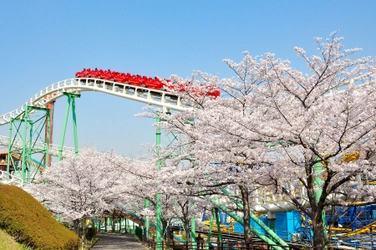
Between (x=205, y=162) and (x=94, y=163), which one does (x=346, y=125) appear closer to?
(x=205, y=162)

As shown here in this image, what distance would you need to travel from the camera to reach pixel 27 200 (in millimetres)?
11227

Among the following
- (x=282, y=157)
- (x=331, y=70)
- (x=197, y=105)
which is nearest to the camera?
(x=331, y=70)

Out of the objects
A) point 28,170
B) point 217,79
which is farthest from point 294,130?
point 28,170

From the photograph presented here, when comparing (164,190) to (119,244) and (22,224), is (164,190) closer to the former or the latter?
(22,224)

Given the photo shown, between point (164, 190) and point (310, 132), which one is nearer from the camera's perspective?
point (310, 132)

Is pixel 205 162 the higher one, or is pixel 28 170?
pixel 28 170

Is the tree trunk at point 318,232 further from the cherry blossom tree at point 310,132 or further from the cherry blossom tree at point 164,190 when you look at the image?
the cherry blossom tree at point 164,190

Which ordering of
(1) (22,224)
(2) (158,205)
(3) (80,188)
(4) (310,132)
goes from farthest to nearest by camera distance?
(3) (80,188), (2) (158,205), (1) (22,224), (4) (310,132)

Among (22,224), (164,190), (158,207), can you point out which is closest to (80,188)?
(158,207)

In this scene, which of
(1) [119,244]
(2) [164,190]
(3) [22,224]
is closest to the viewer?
(3) [22,224]

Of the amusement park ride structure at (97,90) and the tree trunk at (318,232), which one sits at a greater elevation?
the amusement park ride structure at (97,90)

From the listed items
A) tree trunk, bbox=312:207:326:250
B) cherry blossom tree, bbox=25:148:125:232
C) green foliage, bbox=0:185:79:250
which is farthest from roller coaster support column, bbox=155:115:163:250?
tree trunk, bbox=312:207:326:250

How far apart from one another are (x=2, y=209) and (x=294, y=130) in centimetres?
681

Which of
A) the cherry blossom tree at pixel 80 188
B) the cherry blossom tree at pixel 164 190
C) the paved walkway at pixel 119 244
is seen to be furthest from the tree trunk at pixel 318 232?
the paved walkway at pixel 119 244
